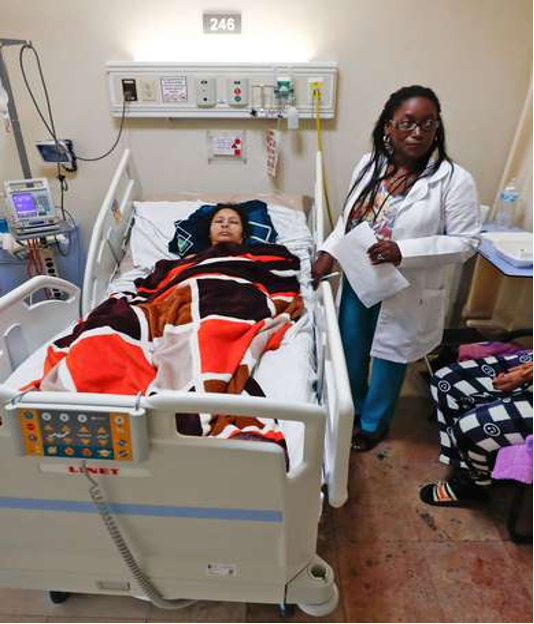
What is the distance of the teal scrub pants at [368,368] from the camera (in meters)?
1.39

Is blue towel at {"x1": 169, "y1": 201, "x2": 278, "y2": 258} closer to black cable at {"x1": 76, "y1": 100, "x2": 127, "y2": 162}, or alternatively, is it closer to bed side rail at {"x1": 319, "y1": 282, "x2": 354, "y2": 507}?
black cable at {"x1": 76, "y1": 100, "x2": 127, "y2": 162}

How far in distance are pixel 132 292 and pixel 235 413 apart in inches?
34.9

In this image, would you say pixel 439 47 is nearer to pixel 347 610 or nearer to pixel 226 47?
pixel 226 47

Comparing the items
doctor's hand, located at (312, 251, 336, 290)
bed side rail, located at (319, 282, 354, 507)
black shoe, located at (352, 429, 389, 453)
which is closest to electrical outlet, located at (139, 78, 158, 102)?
doctor's hand, located at (312, 251, 336, 290)

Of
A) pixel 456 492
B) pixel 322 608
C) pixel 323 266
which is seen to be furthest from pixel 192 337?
pixel 456 492

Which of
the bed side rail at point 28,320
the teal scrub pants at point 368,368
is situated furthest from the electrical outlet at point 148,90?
the teal scrub pants at point 368,368

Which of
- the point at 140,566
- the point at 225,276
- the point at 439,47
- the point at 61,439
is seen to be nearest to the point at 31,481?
the point at 61,439

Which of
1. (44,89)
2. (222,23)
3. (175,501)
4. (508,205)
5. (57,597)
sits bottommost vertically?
(57,597)

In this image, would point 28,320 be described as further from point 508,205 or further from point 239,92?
point 508,205

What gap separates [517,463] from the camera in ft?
1.91

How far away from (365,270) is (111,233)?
103 cm

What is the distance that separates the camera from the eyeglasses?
3.02 feet

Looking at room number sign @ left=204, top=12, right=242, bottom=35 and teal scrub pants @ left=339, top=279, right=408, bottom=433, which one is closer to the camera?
room number sign @ left=204, top=12, right=242, bottom=35

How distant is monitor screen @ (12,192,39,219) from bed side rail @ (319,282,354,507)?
113 cm
